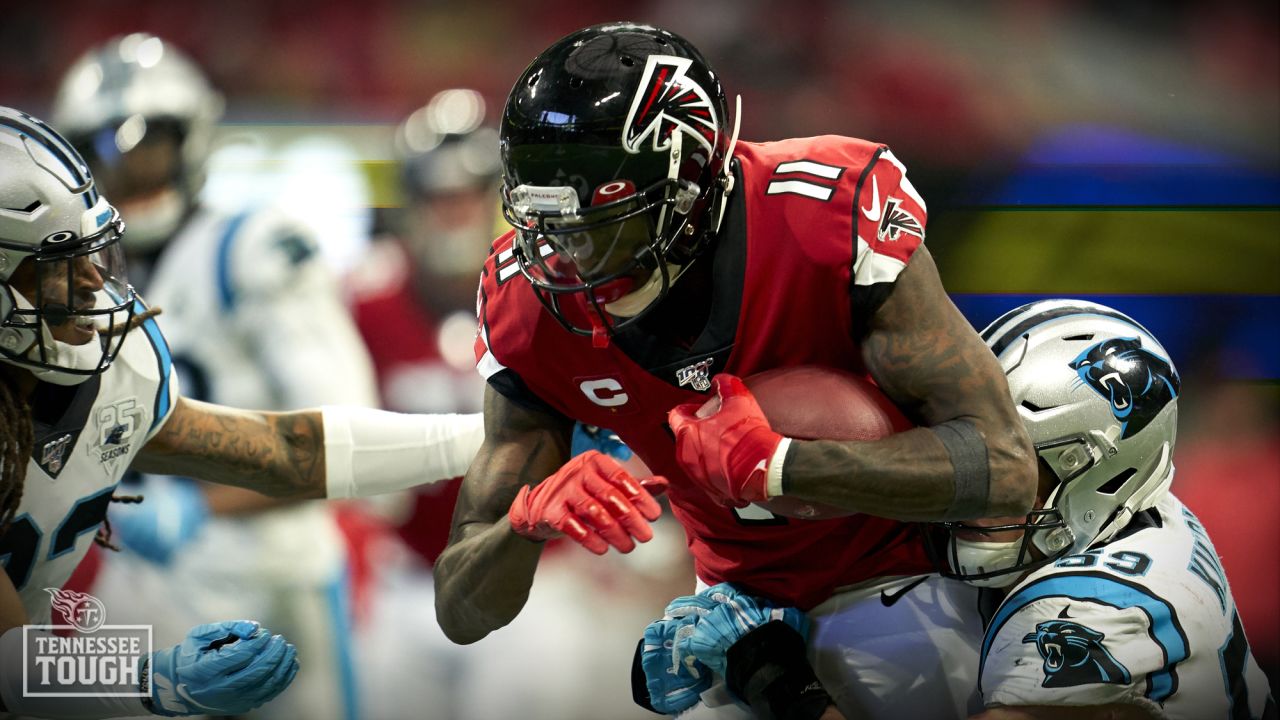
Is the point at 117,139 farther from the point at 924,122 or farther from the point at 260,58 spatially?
the point at 924,122

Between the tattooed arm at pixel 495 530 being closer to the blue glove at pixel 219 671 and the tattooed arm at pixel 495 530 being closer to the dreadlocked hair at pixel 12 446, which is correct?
the blue glove at pixel 219 671

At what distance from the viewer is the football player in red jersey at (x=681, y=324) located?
1.98 meters

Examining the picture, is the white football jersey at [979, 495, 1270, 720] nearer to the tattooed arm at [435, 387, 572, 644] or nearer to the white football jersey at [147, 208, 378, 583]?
the tattooed arm at [435, 387, 572, 644]

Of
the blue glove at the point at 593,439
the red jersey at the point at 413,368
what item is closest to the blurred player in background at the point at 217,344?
the red jersey at the point at 413,368

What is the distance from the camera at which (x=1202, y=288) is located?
4020 millimetres

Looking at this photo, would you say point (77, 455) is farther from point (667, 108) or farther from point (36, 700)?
point (667, 108)

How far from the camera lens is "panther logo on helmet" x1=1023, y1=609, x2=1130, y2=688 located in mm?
Answer: 2279

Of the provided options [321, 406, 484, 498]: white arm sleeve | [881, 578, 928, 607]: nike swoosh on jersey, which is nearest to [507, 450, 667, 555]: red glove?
[881, 578, 928, 607]: nike swoosh on jersey

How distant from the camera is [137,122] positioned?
4.11 meters

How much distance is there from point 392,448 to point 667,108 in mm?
1240

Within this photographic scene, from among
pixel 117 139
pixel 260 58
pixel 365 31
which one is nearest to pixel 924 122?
pixel 365 31

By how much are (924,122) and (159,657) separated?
2.81m

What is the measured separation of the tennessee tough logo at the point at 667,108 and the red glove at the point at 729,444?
0.41m

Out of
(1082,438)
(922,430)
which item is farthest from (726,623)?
(1082,438)
